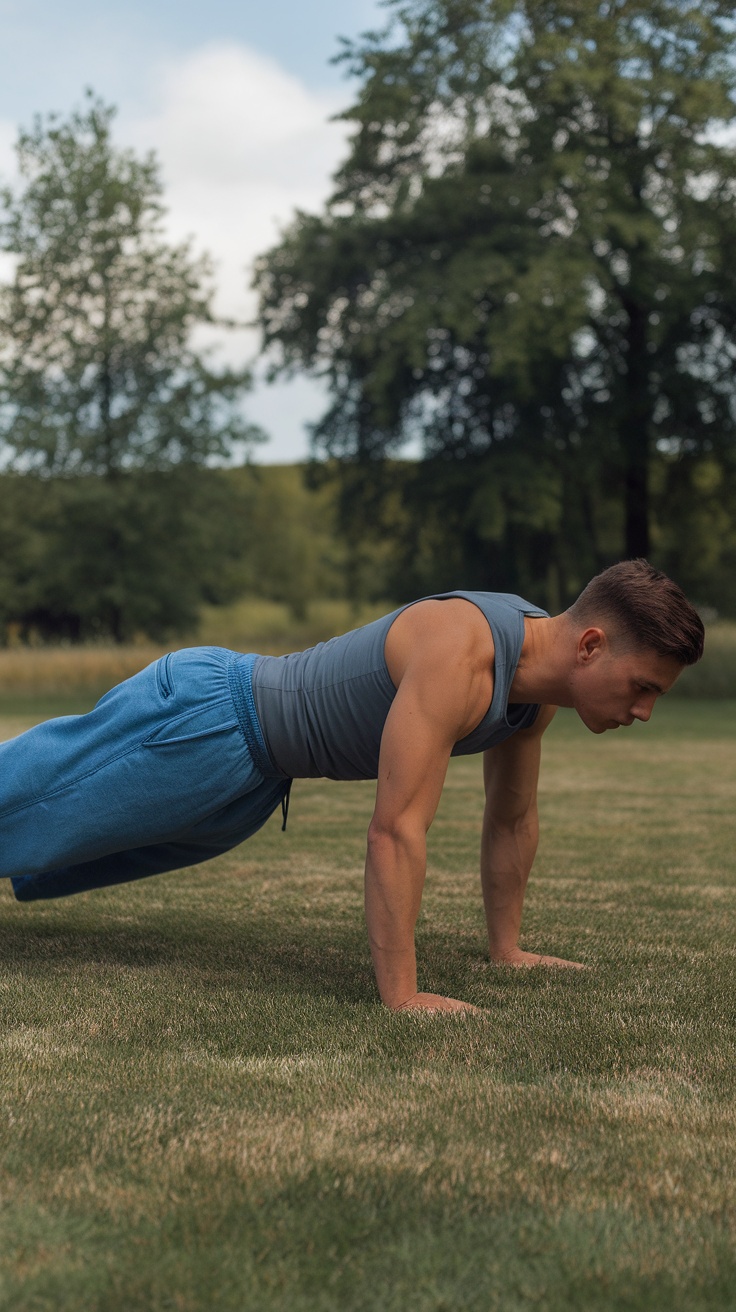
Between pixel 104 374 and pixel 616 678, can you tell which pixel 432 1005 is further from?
pixel 104 374

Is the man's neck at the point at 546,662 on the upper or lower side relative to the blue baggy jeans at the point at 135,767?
upper

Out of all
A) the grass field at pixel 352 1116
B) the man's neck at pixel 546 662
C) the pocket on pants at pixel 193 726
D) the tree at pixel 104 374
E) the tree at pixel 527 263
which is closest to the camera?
the grass field at pixel 352 1116

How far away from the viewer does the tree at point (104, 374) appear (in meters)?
29.7

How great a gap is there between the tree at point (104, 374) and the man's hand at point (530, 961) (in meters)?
26.7

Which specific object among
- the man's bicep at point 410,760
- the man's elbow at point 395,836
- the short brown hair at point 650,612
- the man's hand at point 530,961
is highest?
the short brown hair at point 650,612

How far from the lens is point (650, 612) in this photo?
296 cm

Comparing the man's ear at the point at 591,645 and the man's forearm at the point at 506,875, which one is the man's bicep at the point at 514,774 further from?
the man's ear at the point at 591,645

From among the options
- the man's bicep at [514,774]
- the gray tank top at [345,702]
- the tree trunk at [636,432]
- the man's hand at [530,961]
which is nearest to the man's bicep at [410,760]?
the gray tank top at [345,702]

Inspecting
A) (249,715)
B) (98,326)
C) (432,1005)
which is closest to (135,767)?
(249,715)

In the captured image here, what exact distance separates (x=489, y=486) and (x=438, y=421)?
339cm

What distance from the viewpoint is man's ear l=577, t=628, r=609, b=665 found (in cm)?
305

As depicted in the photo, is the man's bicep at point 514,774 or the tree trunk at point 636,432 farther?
the tree trunk at point 636,432

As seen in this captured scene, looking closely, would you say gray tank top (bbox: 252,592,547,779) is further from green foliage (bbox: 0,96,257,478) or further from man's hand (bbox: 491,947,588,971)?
green foliage (bbox: 0,96,257,478)

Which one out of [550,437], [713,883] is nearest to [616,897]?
[713,883]
